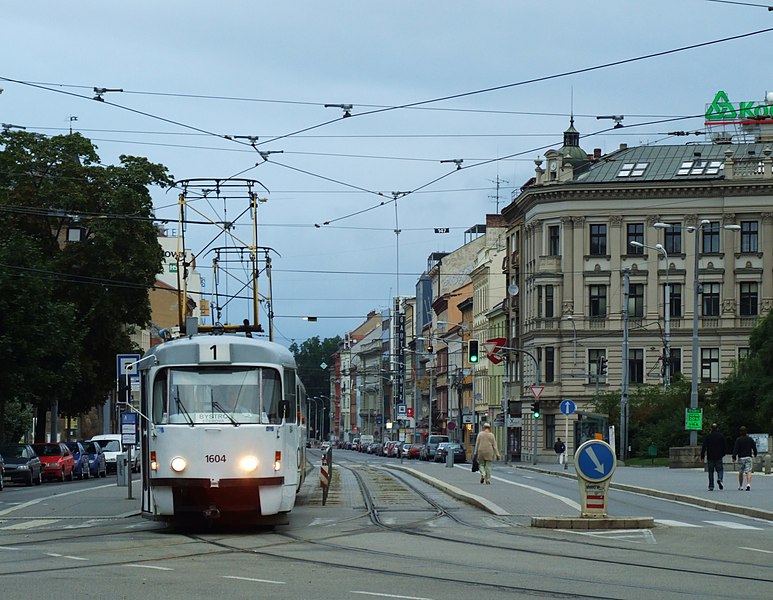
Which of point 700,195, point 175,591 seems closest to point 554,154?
point 700,195

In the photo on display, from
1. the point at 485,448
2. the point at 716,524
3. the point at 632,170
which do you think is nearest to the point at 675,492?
the point at 485,448

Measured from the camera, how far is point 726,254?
83.6 metres

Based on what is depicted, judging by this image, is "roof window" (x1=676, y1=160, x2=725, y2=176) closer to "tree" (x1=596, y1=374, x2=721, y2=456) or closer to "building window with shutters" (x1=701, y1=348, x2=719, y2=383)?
"building window with shutters" (x1=701, y1=348, x2=719, y2=383)

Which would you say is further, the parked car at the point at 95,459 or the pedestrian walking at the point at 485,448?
the parked car at the point at 95,459

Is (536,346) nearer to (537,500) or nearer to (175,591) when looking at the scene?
(537,500)

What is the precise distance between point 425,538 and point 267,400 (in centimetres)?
312

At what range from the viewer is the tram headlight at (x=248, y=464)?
70.0 feet

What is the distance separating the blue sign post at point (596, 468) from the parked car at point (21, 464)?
30074 mm

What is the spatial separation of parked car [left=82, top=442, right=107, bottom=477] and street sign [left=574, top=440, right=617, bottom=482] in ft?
129

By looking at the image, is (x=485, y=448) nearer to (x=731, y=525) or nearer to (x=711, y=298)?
(x=731, y=525)

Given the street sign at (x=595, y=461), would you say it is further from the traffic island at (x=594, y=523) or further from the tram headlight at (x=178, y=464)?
the tram headlight at (x=178, y=464)

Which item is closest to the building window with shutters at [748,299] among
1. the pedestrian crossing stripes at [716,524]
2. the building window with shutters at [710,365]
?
the building window with shutters at [710,365]

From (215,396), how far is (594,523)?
601 centimetres

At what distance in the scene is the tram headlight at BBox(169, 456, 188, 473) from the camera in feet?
69.8
